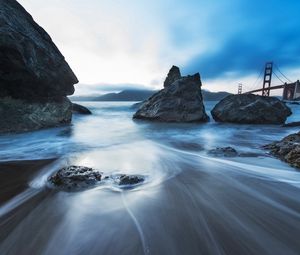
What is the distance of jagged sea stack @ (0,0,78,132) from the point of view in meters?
8.20

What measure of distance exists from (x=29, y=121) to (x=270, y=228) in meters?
9.03

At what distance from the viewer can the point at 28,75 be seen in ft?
30.1

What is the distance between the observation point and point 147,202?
2529 mm

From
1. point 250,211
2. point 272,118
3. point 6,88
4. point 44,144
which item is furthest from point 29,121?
point 272,118

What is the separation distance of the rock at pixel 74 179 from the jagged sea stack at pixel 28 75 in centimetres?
572

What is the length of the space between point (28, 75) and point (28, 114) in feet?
5.28

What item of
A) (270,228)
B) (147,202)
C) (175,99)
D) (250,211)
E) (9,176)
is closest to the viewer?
(270,228)

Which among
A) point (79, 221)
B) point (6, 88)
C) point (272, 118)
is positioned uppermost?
point (6, 88)

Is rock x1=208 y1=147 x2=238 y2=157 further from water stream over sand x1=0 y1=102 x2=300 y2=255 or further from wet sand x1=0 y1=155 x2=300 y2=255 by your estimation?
wet sand x1=0 y1=155 x2=300 y2=255

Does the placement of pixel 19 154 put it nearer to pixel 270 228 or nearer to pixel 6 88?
pixel 270 228

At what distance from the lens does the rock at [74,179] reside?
2900 millimetres

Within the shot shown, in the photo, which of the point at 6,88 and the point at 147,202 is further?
the point at 6,88

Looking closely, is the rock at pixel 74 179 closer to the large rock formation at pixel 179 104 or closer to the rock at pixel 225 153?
the rock at pixel 225 153

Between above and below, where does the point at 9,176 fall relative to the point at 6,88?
below
